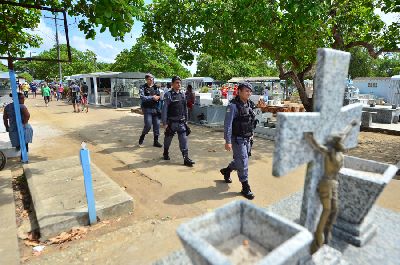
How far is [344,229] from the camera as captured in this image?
8.59 feet

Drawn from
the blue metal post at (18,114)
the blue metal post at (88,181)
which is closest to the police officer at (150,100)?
the blue metal post at (18,114)

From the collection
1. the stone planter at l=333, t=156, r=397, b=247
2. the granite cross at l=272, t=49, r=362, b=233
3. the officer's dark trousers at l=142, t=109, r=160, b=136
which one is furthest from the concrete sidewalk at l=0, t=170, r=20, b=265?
the officer's dark trousers at l=142, t=109, r=160, b=136

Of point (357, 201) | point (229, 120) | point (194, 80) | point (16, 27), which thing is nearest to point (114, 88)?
point (16, 27)

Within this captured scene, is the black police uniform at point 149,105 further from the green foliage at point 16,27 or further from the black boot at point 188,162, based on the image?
the green foliage at point 16,27

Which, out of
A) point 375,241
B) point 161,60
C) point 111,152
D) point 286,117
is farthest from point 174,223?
point 161,60

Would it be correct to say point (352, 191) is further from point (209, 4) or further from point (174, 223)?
point (209, 4)

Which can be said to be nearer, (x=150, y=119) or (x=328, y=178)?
(x=328, y=178)

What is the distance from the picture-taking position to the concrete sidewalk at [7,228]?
2.99 m

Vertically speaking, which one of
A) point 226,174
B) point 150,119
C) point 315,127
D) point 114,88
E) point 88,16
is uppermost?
point 88,16

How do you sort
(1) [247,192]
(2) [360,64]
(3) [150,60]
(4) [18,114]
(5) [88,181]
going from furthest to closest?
(2) [360,64]
(3) [150,60]
(4) [18,114]
(1) [247,192]
(5) [88,181]

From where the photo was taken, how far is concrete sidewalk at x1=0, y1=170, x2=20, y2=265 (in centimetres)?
299

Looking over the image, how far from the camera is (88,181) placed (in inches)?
144

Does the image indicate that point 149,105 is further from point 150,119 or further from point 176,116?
point 176,116

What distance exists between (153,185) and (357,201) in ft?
11.5
